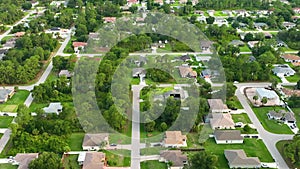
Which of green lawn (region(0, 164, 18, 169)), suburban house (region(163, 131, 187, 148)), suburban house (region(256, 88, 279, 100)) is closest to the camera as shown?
green lawn (region(0, 164, 18, 169))

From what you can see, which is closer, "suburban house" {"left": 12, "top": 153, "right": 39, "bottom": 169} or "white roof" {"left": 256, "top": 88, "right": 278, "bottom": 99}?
"suburban house" {"left": 12, "top": 153, "right": 39, "bottom": 169}

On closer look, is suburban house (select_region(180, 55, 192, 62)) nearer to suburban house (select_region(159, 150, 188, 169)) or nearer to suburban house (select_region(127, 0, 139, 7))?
suburban house (select_region(159, 150, 188, 169))

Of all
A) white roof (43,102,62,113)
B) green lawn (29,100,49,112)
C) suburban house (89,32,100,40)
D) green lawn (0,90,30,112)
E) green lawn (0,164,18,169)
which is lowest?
green lawn (0,164,18,169)

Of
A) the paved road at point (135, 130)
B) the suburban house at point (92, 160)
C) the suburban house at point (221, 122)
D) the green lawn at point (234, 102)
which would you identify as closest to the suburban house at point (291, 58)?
the green lawn at point (234, 102)

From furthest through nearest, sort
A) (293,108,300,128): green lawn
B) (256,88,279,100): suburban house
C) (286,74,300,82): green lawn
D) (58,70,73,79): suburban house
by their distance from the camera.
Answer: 1. (58,70,73,79): suburban house
2. (286,74,300,82): green lawn
3. (256,88,279,100): suburban house
4. (293,108,300,128): green lawn

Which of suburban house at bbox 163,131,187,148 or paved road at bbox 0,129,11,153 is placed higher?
suburban house at bbox 163,131,187,148

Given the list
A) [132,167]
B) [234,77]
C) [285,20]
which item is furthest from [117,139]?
[285,20]

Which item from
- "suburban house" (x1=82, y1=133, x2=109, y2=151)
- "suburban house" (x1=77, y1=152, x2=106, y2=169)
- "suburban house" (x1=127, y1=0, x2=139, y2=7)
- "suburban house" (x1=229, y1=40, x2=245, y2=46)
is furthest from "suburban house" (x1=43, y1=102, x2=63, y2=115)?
"suburban house" (x1=127, y1=0, x2=139, y2=7)
